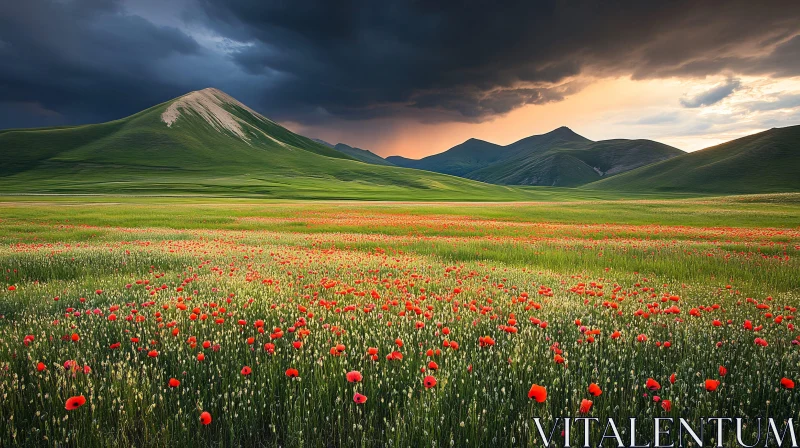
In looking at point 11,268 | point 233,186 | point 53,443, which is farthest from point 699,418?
point 233,186

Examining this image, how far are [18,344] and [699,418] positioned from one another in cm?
701

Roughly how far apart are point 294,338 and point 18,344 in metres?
3.13

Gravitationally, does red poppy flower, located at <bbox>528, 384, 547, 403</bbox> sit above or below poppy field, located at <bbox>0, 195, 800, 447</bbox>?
above

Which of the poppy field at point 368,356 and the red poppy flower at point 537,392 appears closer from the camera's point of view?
the red poppy flower at point 537,392

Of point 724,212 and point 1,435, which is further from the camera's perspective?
point 724,212

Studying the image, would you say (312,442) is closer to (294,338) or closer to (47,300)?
(294,338)

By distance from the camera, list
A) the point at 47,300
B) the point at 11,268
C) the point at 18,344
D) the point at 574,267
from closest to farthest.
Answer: the point at 18,344 < the point at 47,300 < the point at 11,268 < the point at 574,267

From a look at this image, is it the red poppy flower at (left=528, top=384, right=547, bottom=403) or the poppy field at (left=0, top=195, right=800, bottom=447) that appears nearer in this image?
the red poppy flower at (left=528, top=384, right=547, bottom=403)

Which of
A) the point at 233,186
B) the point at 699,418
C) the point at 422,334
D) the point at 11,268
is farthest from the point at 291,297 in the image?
the point at 233,186

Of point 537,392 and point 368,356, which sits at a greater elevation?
point 537,392

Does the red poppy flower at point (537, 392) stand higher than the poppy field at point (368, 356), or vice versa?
the red poppy flower at point (537, 392)

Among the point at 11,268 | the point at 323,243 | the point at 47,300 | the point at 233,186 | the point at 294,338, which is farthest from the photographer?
the point at 233,186

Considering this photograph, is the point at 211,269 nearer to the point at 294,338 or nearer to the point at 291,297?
the point at 291,297

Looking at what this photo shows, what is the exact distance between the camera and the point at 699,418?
2795 mm
